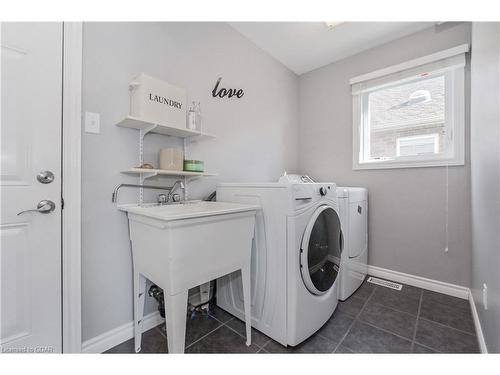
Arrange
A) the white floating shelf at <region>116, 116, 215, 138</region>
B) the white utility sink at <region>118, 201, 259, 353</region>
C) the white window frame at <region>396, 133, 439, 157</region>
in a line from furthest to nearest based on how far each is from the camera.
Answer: the white window frame at <region>396, 133, 439, 157</region> < the white floating shelf at <region>116, 116, 215, 138</region> < the white utility sink at <region>118, 201, 259, 353</region>

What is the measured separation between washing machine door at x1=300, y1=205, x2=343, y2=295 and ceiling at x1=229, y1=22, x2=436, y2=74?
1.73m

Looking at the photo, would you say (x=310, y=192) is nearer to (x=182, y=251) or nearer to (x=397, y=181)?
(x=182, y=251)

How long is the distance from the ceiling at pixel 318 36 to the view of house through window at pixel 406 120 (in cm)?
48

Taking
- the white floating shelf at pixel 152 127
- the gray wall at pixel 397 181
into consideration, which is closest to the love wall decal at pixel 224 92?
the white floating shelf at pixel 152 127

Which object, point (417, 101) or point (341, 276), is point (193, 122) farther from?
point (417, 101)

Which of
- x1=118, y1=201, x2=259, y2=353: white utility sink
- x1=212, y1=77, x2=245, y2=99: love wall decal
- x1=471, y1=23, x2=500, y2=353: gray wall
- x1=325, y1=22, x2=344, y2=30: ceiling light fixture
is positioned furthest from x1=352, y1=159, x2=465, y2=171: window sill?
x1=118, y1=201, x2=259, y2=353: white utility sink

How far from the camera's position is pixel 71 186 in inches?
41.6

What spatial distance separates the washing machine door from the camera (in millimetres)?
1211

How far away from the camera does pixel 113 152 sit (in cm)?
121

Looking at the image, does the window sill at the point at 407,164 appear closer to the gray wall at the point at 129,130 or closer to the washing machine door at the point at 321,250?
the washing machine door at the point at 321,250

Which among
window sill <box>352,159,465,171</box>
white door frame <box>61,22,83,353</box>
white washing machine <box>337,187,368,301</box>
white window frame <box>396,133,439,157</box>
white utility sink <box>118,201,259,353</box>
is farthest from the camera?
white window frame <box>396,133,439,157</box>

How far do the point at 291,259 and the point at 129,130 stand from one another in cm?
124

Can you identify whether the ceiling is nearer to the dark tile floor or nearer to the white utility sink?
the white utility sink

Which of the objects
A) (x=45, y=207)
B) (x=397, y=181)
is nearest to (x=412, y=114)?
(x=397, y=181)
